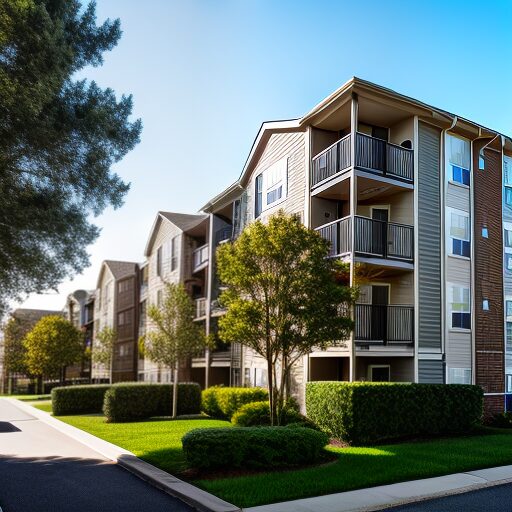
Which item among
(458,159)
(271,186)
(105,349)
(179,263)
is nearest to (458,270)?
(458,159)

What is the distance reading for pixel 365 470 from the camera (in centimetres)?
1288

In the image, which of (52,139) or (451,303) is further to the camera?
(451,303)

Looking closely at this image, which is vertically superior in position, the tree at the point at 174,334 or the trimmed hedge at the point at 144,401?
the tree at the point at 174,334

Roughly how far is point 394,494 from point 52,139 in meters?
10.3

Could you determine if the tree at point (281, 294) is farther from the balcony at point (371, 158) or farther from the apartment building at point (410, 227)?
the balcony at point (371, 158)

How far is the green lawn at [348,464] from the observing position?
11297 mm

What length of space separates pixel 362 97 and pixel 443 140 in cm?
397

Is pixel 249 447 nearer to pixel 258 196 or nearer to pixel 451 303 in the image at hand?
pixel 451 303

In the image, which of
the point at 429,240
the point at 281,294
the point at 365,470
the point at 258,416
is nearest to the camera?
the point at 365,470

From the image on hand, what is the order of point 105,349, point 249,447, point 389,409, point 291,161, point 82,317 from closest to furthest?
point 249,447 → point 389,409 → point 291,161 → point 105,349 → point 82,317

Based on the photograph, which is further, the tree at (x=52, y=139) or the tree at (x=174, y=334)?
the tree at (x=174, y=334)

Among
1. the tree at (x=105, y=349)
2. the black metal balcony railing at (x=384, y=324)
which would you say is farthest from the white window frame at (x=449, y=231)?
the tree at (x=105, y=349)

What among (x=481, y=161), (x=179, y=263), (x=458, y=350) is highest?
(x=481, y=161)

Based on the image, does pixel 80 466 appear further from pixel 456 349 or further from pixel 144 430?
pixel 456 349
